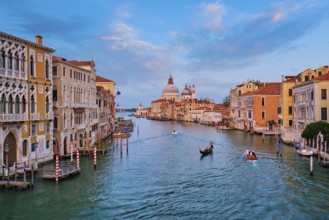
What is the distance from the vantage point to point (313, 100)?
27.6 meters

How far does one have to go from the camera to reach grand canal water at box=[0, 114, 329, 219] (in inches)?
518

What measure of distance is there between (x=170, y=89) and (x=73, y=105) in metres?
134

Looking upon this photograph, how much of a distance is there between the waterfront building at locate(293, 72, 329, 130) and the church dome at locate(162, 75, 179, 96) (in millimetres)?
127366

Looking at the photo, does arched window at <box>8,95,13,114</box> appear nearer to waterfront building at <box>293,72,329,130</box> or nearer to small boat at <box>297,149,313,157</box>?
small boat at <box>297,149,313,157</box>

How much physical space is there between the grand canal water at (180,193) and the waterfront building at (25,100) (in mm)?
2487

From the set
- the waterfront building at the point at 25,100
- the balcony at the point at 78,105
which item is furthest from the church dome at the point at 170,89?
the waterfront building at the point at 25,100

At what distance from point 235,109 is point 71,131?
38.2 m

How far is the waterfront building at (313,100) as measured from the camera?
26.8m

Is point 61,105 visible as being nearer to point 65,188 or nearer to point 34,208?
point 65,188

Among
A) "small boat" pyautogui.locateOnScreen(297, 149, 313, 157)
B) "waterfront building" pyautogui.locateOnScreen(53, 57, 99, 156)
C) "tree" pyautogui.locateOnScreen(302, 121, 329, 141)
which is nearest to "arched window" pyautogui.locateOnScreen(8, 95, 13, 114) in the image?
"waterfront building" pyautogui.locateOnScreen(53, 57, 99, 156)

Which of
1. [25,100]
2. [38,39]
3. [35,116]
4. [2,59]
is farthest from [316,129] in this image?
[2,59]

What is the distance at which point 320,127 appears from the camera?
79.9 ft

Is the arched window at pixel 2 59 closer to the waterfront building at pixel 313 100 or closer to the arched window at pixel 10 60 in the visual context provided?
the arched window at pixel 10 60

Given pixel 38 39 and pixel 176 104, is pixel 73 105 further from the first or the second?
pixel 176 104
